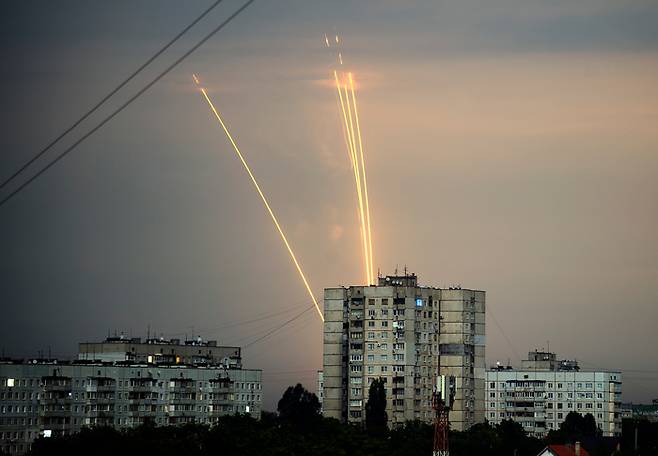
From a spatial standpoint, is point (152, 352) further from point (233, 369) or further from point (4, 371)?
point (4, 371)

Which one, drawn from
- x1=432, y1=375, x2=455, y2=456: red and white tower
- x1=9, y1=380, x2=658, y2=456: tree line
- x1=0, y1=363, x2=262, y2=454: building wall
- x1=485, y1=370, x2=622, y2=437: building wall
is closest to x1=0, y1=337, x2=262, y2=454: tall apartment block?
x1=0, y1=363, x2=262, y2=454: building wall

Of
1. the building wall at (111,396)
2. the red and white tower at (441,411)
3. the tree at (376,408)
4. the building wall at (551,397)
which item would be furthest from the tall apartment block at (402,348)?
the red and white tower at (441,411)

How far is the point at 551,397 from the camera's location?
634ft

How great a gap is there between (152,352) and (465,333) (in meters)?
35.4

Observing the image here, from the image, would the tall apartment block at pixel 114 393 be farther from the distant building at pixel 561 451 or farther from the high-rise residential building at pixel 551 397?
the high-rise residential building at pixel 551 397

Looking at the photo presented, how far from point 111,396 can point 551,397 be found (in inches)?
2856

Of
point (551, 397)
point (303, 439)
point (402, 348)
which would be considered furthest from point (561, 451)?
point (551, 397)

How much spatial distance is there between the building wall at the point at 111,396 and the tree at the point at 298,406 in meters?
10.2

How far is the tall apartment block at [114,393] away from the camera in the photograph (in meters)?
128

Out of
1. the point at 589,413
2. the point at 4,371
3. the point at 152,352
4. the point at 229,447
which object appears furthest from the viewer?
the point at 589,413

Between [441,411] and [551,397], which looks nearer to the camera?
[441,411]

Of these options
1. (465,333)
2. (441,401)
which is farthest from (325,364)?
(441,401)

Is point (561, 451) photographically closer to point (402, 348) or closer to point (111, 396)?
point (402, 348)

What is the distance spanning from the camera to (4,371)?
127 metres
